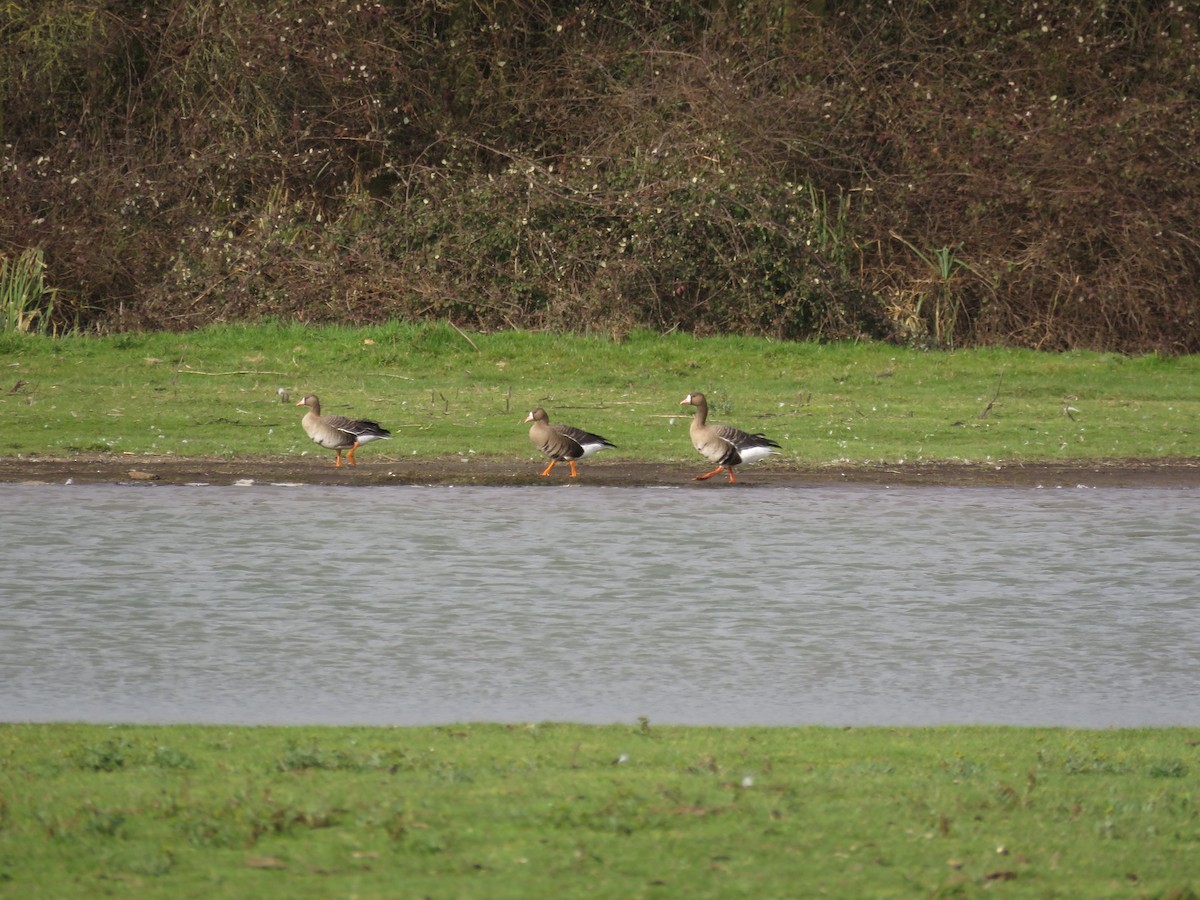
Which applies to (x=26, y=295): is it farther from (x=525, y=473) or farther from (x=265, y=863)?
(x=265, y=863)

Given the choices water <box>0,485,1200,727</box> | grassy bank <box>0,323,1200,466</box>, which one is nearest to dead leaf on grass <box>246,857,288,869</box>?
water <box>0,485,1200,727</box>

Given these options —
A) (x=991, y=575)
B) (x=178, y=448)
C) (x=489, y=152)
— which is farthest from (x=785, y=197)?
(x=991, y=575)

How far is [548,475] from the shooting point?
16.9 meters

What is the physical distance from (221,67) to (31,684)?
68.8 ft

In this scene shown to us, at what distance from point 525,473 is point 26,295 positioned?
12.1m

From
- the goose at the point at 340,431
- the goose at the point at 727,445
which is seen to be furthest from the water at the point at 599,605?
the goose at the point at 340,431

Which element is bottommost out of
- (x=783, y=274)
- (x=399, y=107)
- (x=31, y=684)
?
(x=31, y=684)

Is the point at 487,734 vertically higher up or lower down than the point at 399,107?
lower down

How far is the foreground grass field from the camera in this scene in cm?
571

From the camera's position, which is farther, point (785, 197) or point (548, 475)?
point (785, 197)

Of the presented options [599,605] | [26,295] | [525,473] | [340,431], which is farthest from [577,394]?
[599,605]

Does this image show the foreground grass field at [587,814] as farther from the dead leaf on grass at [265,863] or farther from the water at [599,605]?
the water at [599,605]

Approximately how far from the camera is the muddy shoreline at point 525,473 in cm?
1662

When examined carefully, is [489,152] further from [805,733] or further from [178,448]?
[805,733]
